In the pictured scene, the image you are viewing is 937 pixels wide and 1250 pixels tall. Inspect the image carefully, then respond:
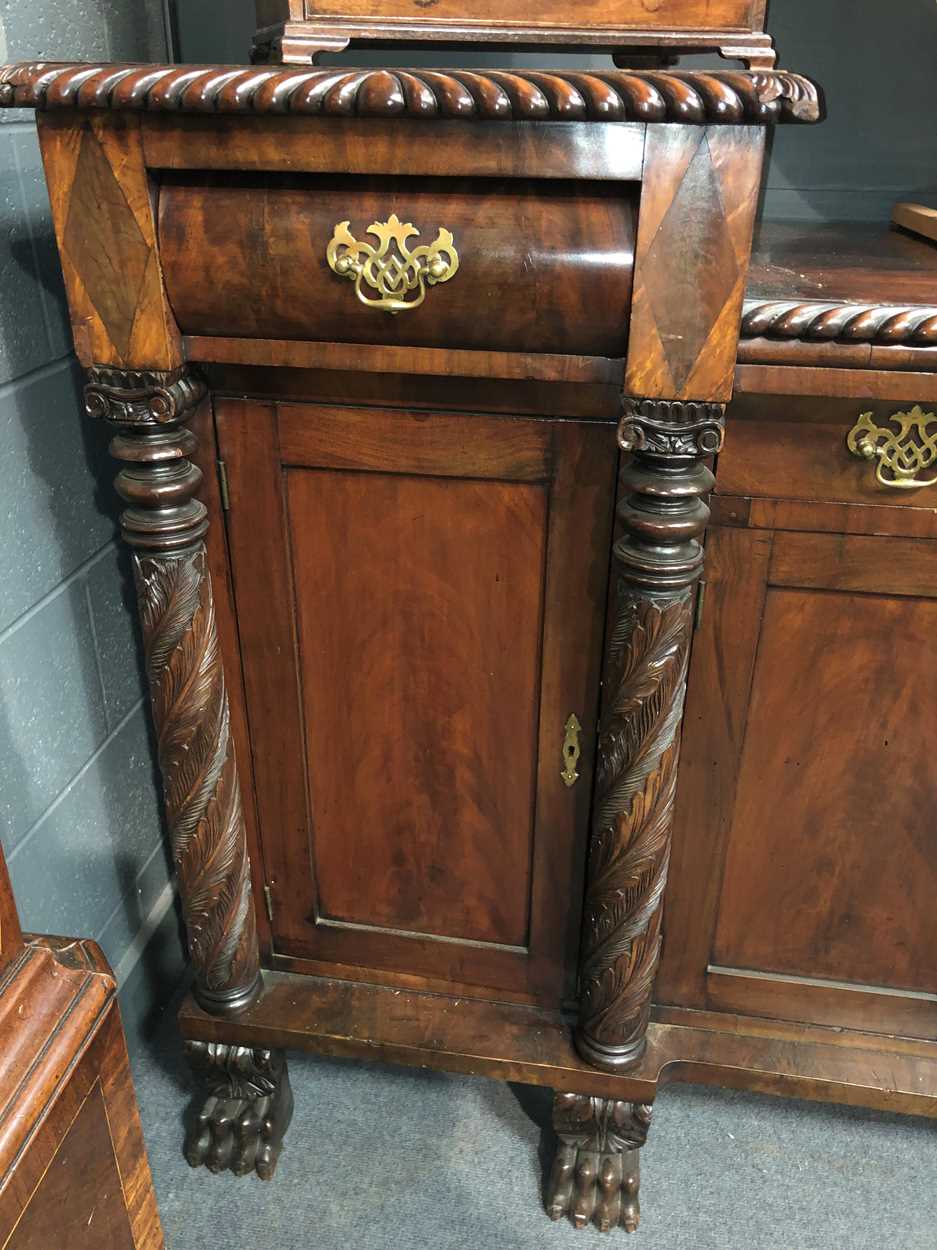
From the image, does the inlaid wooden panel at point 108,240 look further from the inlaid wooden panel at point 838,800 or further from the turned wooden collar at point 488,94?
the inlaid wooden panel at point 838,800

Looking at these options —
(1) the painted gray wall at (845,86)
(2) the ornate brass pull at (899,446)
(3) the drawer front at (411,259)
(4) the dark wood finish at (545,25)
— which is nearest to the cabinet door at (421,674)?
(3) the drawer front at (411,259)

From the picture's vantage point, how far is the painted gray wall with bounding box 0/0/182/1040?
112cm

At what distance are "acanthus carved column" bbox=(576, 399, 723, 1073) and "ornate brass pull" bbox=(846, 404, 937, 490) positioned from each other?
152 mm

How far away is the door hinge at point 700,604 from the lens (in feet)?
3.51

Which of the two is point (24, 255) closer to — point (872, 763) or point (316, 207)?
point (316, 207)

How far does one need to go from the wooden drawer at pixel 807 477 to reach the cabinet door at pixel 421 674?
4.9 inches

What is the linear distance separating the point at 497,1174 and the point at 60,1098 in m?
0.90

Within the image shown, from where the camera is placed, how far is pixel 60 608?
125cm

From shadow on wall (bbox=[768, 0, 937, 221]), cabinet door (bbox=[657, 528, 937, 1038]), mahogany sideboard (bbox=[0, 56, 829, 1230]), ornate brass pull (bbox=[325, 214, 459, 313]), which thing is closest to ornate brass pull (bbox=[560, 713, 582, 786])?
mahogany sideboard (bbox=[0, 56, 829, 1230])

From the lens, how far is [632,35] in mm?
1006

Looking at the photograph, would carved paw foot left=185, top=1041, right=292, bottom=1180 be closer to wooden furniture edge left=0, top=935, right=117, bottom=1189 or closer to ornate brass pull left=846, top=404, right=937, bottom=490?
wooden furniture edge left=0, top=935, right=117, bottom=1189

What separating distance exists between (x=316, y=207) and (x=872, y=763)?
A: 80 centimetres

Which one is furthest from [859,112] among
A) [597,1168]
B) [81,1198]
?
[81,1198]

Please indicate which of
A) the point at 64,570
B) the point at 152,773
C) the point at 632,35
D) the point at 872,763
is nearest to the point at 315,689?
the point at 64,570
